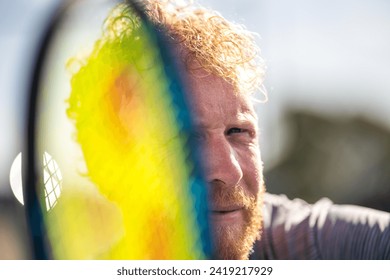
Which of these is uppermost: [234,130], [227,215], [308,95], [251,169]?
[308,95]

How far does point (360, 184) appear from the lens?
2.07 m

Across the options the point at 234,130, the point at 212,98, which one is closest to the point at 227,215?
the point at 234,130

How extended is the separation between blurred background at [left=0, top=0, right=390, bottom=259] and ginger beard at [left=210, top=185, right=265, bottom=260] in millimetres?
129

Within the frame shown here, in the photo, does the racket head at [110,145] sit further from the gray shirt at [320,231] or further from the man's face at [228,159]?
the gray shirt at [320,231]

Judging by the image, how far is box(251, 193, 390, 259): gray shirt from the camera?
2.00 meters

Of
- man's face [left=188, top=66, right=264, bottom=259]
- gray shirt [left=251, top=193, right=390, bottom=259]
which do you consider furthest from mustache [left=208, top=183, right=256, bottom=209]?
gray shirt [left=251, top=193, right=390, bottom=259]

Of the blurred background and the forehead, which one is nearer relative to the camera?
the forehead

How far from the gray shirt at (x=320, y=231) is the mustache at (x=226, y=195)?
15cm

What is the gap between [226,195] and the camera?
193 centimetres

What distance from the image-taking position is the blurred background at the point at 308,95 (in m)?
2.02

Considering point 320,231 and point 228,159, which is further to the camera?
point 320,231

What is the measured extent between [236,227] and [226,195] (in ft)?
0.46

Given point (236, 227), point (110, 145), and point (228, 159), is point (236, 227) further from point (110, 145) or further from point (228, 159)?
point (110, 145)

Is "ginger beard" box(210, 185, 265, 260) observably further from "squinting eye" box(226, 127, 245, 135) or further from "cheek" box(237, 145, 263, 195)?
"squinting eye" box(226, 127, 245, 135)
